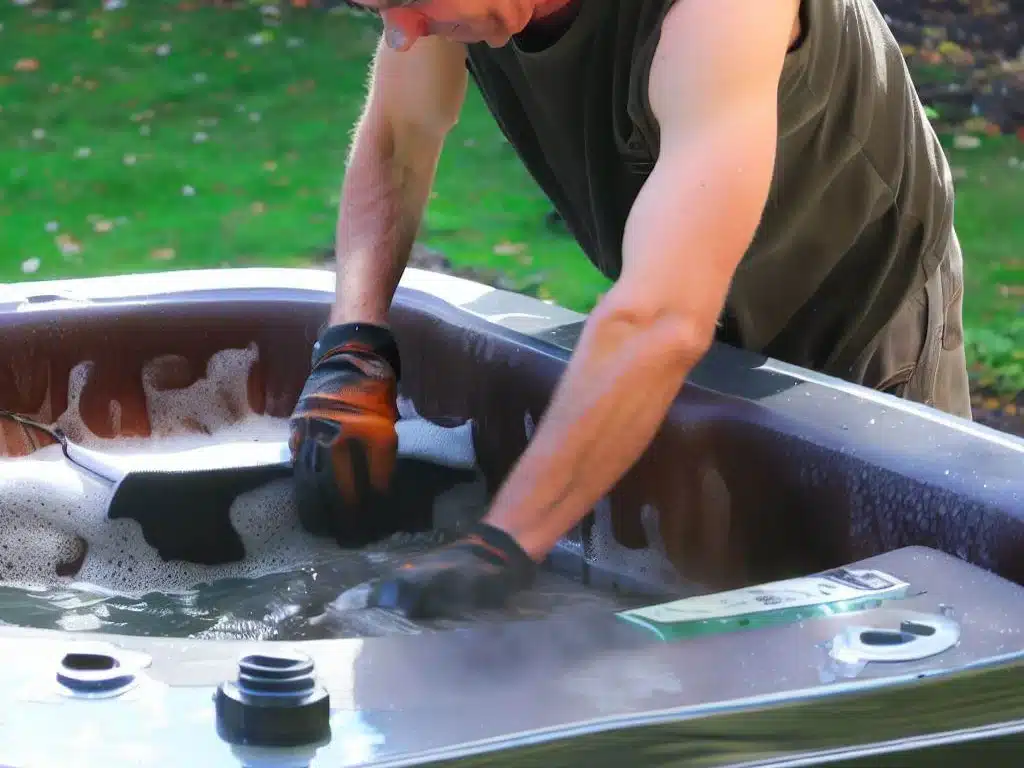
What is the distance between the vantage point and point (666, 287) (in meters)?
1.56

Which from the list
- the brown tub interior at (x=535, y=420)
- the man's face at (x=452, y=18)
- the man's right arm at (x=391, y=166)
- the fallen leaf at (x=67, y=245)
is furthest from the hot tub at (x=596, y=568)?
the fallen leaf at (x=67, y=245)

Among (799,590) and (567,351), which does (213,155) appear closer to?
(567,351)

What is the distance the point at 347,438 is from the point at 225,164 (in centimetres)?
525

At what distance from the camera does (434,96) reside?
2.21m

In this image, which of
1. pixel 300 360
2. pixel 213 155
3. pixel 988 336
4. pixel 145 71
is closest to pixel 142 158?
pixel 213 155

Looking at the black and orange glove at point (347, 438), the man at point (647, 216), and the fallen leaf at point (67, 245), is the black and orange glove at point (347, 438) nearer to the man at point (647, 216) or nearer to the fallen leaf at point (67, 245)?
the man at point (647, 216)

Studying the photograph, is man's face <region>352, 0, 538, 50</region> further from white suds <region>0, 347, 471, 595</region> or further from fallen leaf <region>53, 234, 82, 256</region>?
fallen leaf <region>53, 234, 82, 256</region>

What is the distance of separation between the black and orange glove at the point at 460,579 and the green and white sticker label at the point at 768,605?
0.86 feet

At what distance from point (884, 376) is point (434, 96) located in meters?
0.77

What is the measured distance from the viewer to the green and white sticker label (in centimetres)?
124

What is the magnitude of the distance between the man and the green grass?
2677 millimetres

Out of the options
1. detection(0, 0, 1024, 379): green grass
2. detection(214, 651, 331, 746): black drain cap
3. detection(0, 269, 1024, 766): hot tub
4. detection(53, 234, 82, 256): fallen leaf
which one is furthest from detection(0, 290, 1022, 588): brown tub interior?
detection(53, 234, 82, 256): fallen leaf

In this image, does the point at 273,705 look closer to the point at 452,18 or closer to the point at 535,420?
the point at 452,18

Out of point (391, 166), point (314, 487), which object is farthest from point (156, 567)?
point (391, 166)
